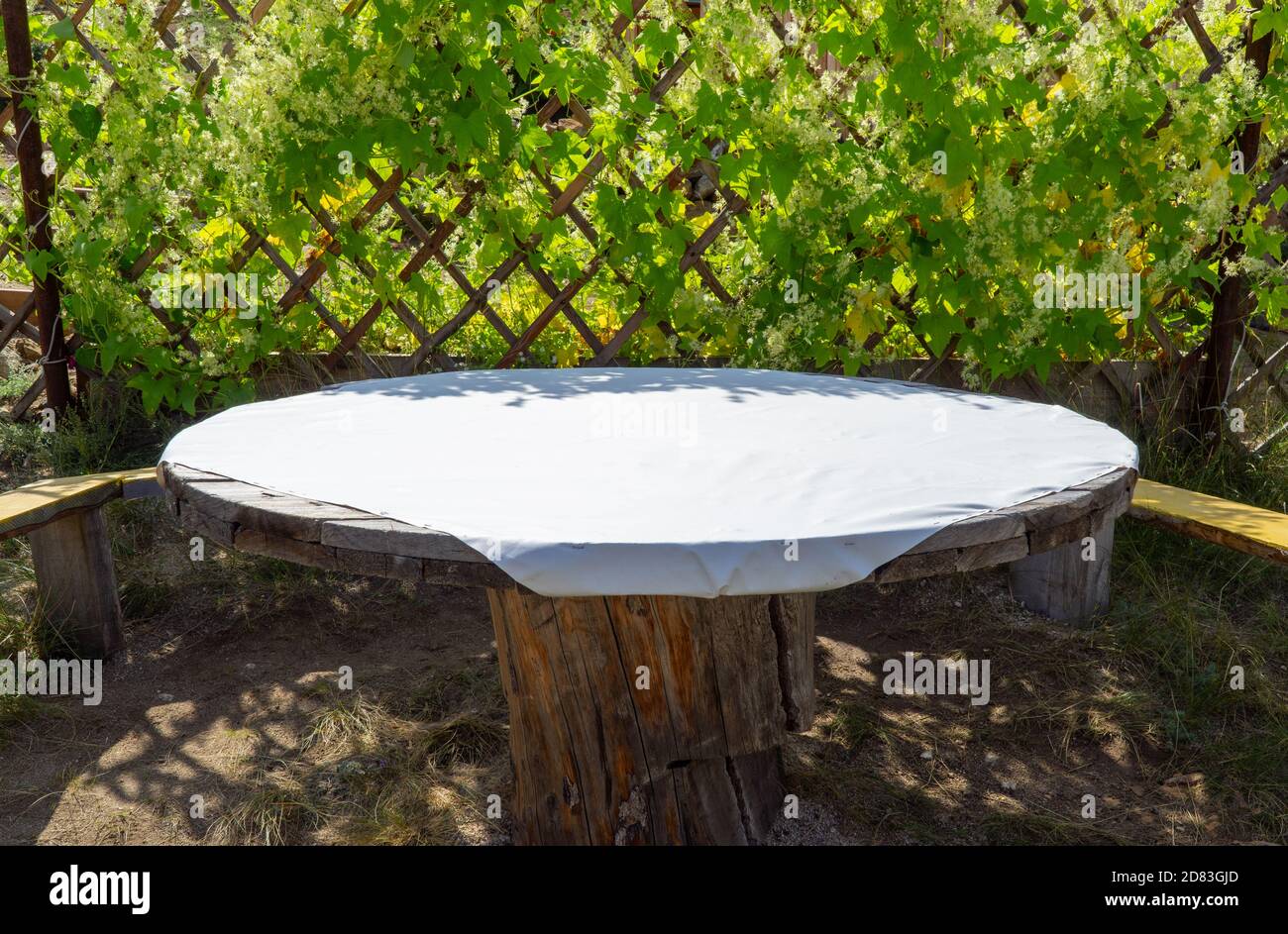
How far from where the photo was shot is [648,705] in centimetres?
162

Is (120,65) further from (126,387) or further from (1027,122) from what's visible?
(1027,122)

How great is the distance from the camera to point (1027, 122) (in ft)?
9.43

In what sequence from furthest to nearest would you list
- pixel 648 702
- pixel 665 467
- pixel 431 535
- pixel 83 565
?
1. pixel 83 565
2. pixel 648 702
3. pixel 665 467
4. pixel 431 535

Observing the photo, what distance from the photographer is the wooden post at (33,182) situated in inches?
112

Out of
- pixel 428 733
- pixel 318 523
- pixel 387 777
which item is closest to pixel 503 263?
pixel 428 733

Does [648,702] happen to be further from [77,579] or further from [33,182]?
[33,182]

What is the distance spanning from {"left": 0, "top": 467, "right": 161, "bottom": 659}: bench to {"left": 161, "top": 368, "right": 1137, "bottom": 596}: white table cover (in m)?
0.60

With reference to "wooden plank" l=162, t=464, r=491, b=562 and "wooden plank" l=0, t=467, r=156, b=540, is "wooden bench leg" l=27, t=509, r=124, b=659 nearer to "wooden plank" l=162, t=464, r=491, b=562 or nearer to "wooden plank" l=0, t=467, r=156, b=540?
"wooden plank" l=0, t=467, r=156, b=540

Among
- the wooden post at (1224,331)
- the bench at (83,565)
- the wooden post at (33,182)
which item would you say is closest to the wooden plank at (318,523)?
the bench at (83,565)

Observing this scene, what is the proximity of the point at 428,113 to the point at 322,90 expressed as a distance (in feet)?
0.84

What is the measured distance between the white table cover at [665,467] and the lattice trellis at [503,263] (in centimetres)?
93

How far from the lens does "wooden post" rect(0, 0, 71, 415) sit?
286 cm

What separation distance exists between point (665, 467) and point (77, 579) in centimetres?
163

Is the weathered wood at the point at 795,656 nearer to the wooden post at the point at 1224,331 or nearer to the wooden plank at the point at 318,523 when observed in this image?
the wooden plank at the point at 318,523
